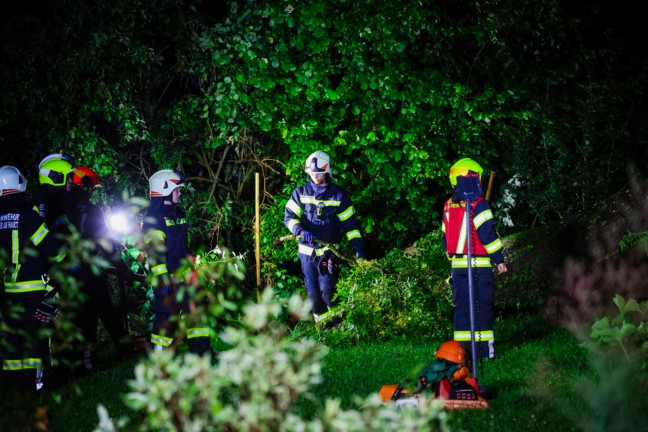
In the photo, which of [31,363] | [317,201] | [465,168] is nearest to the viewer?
[31,363]

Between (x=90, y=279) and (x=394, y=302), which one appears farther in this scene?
(x=394, y=302)

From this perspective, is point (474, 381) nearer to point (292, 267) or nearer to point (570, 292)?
point (570, 292)

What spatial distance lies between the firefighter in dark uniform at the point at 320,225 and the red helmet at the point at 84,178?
2211 millimetres

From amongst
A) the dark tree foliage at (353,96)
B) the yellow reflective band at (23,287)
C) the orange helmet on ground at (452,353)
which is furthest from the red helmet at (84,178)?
the orange helmet on ground at (452,353)

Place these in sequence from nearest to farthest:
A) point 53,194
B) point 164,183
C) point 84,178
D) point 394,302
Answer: point 164,183, point 53,194, point 84,178, point 394,302

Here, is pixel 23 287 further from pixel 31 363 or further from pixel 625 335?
pixel 625 335

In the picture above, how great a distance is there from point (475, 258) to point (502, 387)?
158cm

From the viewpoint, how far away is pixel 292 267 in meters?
12.0

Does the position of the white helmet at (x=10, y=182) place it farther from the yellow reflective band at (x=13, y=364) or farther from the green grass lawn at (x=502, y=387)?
the green grass lawn at (x=502, y=387)

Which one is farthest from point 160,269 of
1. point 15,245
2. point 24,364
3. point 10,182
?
point 10,182

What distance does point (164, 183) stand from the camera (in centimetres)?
757

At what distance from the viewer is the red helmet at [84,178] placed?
8.32 meters

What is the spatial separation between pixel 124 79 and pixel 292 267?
3716 millimetres

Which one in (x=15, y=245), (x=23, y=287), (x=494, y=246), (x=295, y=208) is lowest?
(x=23, y=287)
